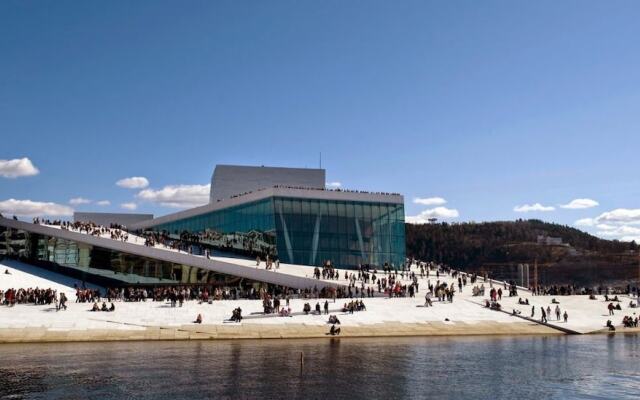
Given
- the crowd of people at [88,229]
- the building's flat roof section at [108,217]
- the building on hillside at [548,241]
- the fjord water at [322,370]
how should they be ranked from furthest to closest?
the building on hillside at [548,241] → the building's flat roof section at [108,217] → the crowd of people at [88,229] → the fjord water at [322,370]

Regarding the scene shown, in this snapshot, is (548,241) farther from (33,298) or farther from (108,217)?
(33,298)

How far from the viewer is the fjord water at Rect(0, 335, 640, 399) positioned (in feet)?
64.3

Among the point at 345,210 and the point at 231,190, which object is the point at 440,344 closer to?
the point at 345,210

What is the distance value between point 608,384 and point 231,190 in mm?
55619

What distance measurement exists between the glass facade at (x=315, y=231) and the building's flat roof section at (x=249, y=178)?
1381cm

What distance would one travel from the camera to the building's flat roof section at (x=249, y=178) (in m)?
72.6

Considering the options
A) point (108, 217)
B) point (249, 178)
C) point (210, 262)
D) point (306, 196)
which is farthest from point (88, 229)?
point (108, 217)

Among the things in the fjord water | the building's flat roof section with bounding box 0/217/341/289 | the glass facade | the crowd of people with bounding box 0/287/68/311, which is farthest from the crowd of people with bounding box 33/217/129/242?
the fjord water

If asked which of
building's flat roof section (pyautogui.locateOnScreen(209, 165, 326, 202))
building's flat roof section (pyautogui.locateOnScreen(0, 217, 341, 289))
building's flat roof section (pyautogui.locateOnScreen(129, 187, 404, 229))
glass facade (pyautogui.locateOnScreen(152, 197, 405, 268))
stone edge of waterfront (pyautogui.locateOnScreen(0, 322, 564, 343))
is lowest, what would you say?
stone edge of waterfront (pyautogui.locateOnScreen(0, 322, 564, 343))

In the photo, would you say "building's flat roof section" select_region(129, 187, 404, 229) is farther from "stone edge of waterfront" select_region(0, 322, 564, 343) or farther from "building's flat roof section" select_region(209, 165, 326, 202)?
"stone edge of waterfront" select_region(0, 322, 564, 343)

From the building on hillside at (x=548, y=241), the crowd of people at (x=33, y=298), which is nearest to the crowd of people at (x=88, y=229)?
the crowd of people at (x=33, y=298)

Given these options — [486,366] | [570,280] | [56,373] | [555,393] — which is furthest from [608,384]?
[570,280]

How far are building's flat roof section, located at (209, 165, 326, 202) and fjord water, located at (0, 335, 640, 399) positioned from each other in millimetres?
40934

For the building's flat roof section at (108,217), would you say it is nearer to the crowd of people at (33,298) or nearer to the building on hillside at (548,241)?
the crowd of people at (33,298)
